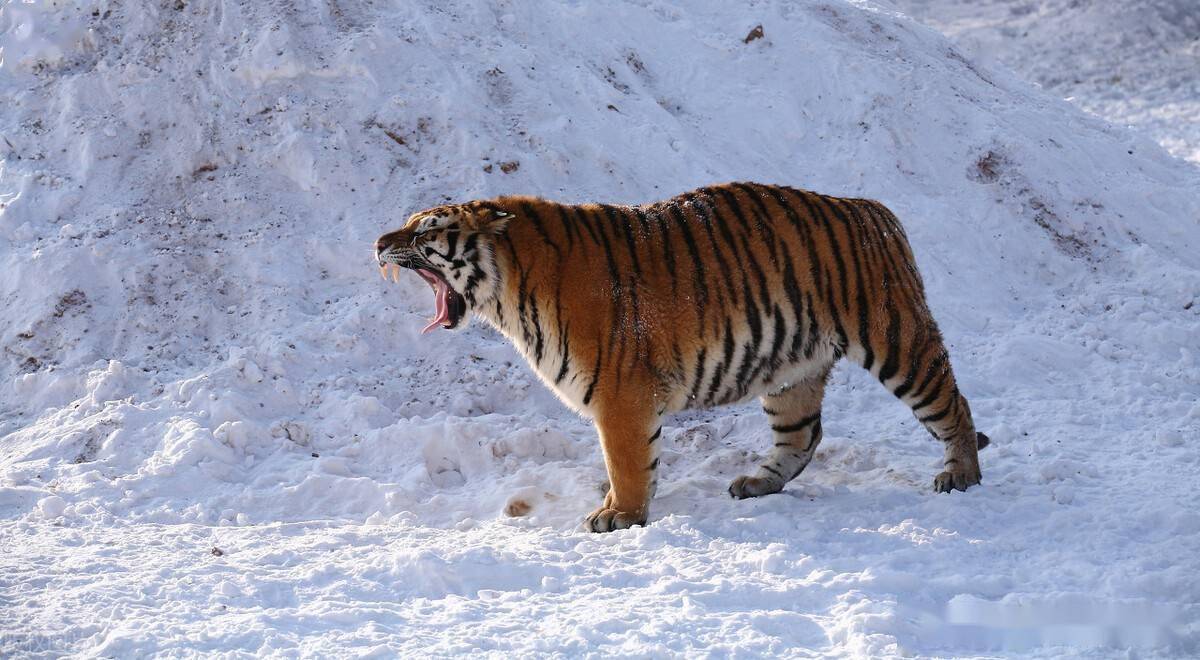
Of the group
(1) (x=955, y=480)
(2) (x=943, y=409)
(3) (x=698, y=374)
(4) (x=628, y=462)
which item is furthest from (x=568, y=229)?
(1) (x=955, y=480)

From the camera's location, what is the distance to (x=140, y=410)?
6004mm

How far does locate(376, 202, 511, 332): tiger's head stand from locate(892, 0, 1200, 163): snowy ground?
9782 mm

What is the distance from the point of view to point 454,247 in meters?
5.18

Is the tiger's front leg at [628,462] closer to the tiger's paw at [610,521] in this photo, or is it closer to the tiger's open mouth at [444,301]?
the tiger's paw at [610,521]

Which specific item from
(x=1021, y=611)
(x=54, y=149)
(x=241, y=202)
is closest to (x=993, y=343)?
(x=1021, y=611)

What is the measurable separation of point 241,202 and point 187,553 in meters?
3.03

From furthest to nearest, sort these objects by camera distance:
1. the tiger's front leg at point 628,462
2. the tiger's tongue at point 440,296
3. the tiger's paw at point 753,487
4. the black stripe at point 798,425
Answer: the black stripe at point 798,425
the tiger's paw at point 753,487
the tiger's tongue at point 440,296
the tiger's front leg at point 628,462

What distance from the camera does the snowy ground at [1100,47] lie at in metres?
13.5

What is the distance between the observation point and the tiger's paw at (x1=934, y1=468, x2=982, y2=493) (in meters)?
5.30

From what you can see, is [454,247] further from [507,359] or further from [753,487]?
[753,487]

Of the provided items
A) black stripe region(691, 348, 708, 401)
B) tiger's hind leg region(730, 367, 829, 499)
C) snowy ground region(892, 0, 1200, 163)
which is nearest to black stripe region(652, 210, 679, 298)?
black stripe region(691, 348, 708, 401)

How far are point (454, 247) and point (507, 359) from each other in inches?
61.0

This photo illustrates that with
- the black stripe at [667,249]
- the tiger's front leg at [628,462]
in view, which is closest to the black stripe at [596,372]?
the tiger's front leg at [628,462]

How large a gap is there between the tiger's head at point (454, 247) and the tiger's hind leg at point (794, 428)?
5.00 ft
